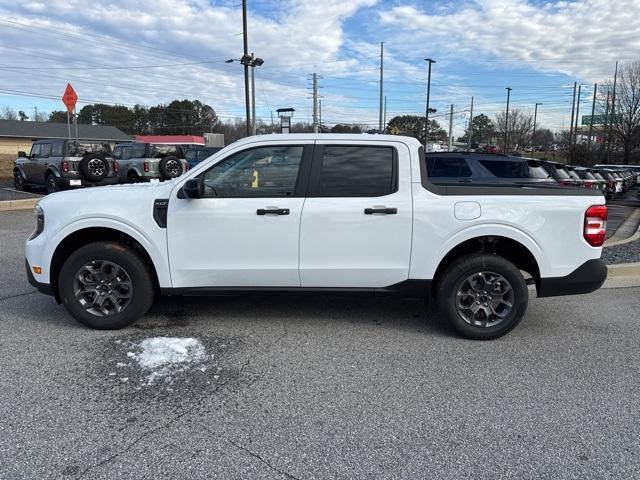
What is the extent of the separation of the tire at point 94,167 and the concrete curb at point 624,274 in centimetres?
1327

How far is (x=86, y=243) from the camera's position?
4.89 metres

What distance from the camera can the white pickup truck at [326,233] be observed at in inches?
177

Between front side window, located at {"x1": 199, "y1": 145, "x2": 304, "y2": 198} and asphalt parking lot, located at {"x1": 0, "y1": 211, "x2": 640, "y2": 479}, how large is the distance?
1.30 m

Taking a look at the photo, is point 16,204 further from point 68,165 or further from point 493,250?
point 493,250

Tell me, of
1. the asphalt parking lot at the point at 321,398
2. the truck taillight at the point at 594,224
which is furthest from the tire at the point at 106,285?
the truck taillight at the point at 594,224

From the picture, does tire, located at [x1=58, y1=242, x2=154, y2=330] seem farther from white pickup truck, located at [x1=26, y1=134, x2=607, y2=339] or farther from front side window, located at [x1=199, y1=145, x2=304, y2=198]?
front side window, located at [x1=199, y1=145, x2=304, y2=198]

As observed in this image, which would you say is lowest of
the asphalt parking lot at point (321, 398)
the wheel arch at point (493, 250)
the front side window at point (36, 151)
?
the asphalt parking lot at point (321, 398)

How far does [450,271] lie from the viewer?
4586mm

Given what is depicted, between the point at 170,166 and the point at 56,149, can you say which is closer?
the point at 56,149

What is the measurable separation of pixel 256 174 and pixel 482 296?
90.4 inches

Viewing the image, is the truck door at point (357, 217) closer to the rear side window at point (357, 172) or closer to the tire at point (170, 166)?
the rear side window at point (357, 172)

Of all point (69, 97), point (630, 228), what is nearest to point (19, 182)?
point (69, 97)

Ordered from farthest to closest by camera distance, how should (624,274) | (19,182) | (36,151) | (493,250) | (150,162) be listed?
(19,182) → (150,162) → (36,151) → (624,274) → (493,250)

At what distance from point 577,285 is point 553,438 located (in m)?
1.95
